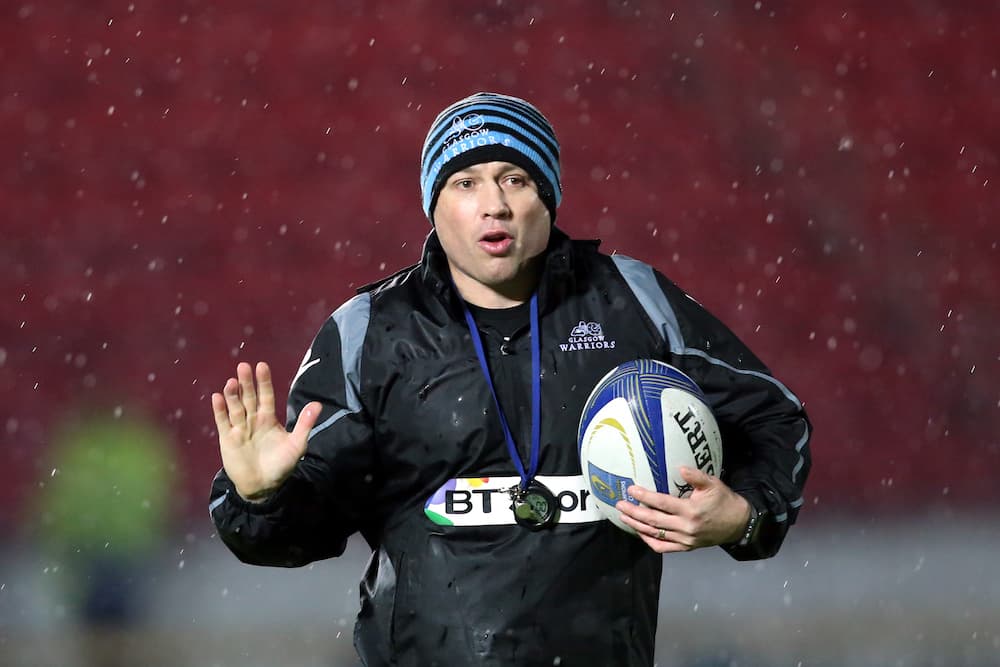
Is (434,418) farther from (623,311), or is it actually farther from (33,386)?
(33,386)

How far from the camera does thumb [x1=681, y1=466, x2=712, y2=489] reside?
2.19 meters

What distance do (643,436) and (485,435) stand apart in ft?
1.00

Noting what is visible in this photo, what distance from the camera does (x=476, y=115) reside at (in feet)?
8.57

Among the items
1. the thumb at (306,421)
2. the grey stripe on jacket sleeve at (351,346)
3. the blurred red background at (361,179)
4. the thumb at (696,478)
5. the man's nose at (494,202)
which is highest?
the blurred red background at (361,179)

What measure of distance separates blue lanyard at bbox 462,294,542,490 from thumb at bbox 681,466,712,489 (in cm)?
31

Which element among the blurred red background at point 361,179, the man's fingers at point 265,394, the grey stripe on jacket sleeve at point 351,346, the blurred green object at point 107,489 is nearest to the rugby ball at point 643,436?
the grey stripe on jacket sleeve at point 351,346

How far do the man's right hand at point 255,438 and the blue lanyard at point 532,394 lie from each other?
329 millimetres

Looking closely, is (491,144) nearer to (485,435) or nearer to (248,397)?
(485,435)

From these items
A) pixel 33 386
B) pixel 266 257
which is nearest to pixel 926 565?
pixel 266 257

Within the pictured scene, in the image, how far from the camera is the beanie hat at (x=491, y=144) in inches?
100

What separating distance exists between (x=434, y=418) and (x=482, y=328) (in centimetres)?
20

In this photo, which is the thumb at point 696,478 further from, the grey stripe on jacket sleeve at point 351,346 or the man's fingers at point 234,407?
the man's fingers at point 234,407

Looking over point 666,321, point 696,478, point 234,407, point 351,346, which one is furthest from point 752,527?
point 234,407

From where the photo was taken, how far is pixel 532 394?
2486 mm
